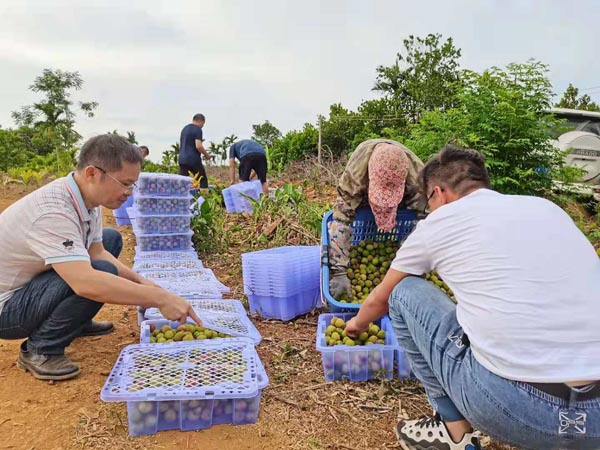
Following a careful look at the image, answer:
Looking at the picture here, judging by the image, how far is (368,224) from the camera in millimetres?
3447

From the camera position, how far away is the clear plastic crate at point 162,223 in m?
4.82

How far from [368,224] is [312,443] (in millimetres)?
1716

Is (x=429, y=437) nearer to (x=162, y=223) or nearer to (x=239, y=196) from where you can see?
(x=162, y=223)

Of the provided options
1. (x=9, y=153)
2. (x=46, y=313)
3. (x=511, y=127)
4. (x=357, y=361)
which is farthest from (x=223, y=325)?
(x=9, y=153)

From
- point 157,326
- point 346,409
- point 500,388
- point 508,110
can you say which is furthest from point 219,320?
point 508,110

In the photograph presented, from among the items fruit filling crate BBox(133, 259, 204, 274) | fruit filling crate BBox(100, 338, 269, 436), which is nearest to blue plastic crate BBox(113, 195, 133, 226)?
fruit filling crate BBox(133, 259, 204, 274)

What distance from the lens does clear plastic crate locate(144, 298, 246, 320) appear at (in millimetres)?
2775

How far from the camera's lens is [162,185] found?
16.0 feet

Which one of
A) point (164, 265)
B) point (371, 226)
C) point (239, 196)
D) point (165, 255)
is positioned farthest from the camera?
point (239, 196)

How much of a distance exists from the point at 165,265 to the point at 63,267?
2073mm

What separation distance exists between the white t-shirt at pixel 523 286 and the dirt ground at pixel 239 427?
30.2 inches

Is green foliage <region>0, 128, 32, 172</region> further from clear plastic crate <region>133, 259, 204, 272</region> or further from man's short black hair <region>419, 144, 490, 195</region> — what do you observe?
man's short black hair <region>419, 144, 490, 195</region>

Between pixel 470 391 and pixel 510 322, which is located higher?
pixel 510 322

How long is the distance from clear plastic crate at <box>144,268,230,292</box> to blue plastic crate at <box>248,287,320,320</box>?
0.26 meters
